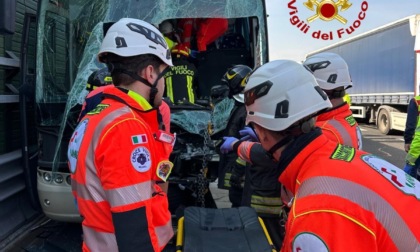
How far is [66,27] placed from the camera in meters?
4.70

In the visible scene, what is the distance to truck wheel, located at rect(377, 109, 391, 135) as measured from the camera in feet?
55.0

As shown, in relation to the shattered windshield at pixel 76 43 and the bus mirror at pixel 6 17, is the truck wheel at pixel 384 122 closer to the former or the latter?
the shattered windshield at pixel 76 43

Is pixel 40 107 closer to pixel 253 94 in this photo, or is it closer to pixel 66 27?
pixel 66 27

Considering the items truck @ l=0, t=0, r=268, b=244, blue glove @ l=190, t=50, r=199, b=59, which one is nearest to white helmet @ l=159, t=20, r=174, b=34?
truck @ l=0, t=0, r=268, b=244

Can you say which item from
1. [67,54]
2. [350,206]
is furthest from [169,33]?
[350,206]

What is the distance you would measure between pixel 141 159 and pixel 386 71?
1757 centimetres

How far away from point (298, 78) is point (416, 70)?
1487 cm

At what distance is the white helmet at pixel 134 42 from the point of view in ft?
6.42

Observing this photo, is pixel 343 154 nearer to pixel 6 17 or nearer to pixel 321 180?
pixel 321 180

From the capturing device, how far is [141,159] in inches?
68.0

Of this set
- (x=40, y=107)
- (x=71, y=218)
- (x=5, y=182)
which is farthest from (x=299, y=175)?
(x=5, y=182)

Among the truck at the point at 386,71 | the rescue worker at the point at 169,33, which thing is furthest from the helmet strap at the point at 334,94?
the truck at the point at 386,71

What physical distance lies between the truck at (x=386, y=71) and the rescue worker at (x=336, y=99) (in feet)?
40.7

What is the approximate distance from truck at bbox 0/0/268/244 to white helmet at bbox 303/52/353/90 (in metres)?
1.50
